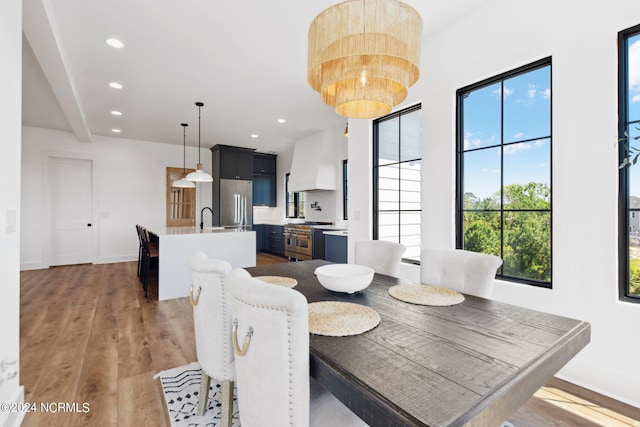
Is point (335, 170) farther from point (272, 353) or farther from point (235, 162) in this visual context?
point (272, 353)

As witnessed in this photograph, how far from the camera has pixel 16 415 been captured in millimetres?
1549

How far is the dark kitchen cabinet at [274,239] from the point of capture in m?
7.23

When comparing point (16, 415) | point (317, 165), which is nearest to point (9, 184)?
point (16, 415)

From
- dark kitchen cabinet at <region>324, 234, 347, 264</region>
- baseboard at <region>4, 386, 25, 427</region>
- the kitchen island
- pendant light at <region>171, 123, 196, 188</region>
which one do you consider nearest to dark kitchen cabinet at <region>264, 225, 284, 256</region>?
dark kitchen cabinet at <region>324, 234, 347, 264</region>

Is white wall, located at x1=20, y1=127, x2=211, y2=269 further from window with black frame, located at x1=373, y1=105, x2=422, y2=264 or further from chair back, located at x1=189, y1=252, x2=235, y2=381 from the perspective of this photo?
chair back, located at x1=189, y1=252, x2=235, y2=381

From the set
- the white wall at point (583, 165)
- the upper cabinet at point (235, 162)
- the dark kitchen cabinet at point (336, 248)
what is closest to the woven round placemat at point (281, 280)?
the white wall at point (583, 165)

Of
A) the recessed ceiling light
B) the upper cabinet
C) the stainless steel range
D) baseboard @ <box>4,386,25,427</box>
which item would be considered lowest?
baseboard @ <box>4,386,25,427</box>

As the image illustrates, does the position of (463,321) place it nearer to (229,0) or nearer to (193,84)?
(229,0)

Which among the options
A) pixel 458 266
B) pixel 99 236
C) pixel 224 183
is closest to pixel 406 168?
pixel 458 266

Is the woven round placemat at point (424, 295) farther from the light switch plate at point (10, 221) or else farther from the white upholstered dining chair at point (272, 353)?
the light switch plate at point (10, 221)

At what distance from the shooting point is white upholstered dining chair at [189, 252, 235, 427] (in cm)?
136

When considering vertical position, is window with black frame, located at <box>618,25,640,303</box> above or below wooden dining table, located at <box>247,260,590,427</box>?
above

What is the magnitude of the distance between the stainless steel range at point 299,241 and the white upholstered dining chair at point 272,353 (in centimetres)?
493

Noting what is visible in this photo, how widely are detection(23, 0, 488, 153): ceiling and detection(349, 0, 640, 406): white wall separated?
51 cm
